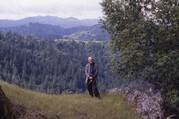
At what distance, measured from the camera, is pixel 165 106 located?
98.0 ft

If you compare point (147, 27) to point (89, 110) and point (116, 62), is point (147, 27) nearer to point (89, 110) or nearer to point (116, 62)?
point (116, 62)

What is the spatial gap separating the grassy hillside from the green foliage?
28.9 ft

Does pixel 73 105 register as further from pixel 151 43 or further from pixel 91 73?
pixel 151 43

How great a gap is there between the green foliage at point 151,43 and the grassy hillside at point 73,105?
879 centimetres

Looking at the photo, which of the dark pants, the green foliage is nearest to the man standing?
the dark pants

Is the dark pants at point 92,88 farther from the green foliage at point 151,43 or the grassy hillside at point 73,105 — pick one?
the green foliage at point 151,43

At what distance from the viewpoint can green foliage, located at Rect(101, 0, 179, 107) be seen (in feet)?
123

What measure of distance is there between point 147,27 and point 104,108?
14.0 metres

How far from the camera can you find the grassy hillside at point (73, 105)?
76.0ft

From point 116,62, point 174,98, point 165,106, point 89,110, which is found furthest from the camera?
point 116,62

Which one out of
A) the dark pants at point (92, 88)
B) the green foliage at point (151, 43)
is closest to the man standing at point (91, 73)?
the dark pants at point (92, 88)

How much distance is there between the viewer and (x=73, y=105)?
1034 inches

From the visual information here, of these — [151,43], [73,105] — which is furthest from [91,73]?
[151,43]

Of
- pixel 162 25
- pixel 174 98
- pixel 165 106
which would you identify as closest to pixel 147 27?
pixel 162 25
